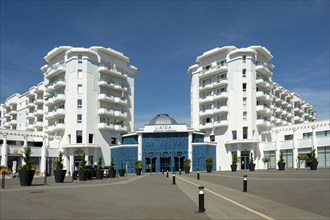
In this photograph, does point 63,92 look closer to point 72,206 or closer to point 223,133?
point 223,133

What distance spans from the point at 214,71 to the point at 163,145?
60.6ft

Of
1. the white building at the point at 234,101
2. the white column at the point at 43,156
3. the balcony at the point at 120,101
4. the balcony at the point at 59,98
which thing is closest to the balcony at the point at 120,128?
the balcony at the point at 120,101

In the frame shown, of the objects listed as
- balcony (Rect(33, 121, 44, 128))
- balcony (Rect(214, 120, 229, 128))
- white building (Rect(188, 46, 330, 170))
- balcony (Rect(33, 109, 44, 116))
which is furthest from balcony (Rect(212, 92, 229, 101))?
balcony (Rect(33, 109, 44, 116))

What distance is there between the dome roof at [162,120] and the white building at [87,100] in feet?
24.6

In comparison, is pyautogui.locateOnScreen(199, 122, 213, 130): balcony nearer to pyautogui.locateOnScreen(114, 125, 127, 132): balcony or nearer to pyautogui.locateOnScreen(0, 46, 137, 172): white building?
pyautogui.locateOnScreen(0, 46, 137, 172): white building

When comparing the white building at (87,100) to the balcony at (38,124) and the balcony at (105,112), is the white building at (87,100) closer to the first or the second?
the balcony at (105,112)

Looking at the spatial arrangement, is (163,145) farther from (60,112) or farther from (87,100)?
(60,112)

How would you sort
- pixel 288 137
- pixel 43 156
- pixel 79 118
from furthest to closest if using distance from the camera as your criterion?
pixel 79 118 → pixel 288 137 → pixel 43 156

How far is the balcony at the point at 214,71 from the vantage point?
70.3 m

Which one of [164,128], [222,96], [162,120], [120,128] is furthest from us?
[120,128]

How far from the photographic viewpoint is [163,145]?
65.4 metres

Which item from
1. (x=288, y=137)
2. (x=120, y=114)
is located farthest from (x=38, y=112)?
(x=288, y=137)

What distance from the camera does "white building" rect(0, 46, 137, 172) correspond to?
66.6 meters

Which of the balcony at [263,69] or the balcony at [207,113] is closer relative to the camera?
the balcony at [263,69]
